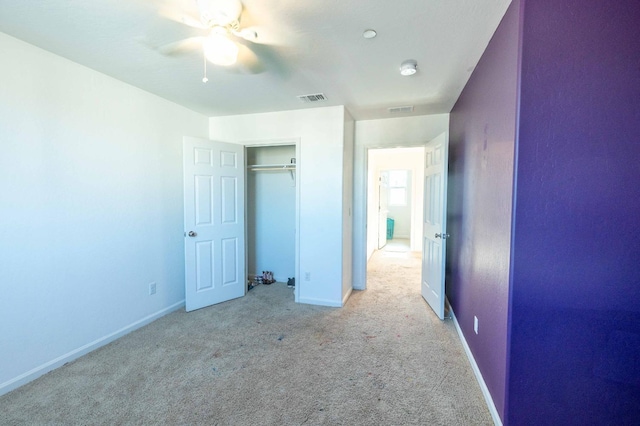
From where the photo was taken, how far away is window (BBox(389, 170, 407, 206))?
358 inches

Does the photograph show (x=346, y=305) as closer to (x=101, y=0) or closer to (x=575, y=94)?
(x=575, y=94)

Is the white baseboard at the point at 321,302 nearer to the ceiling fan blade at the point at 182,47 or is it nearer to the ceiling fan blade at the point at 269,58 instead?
the ceiling fan blade at the point at 269,58

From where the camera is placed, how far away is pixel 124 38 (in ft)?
6.21

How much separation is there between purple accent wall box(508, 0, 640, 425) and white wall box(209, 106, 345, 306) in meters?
2.04

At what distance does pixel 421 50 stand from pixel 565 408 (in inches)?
91.1

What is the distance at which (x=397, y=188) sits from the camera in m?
9.19

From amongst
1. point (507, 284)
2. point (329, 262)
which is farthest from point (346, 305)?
point (507, 284)

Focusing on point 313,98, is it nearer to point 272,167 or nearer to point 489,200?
point 272,167

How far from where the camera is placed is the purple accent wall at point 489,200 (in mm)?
1506

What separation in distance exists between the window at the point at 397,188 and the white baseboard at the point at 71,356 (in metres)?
7.60

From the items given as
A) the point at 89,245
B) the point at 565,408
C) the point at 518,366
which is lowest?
the point at 565,408

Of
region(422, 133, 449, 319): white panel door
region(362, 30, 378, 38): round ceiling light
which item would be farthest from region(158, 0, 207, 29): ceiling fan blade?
region(422, 133, 449, 319): white panel door

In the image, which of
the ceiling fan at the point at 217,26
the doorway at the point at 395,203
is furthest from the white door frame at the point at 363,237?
the ceiling fan at the point at 217,26

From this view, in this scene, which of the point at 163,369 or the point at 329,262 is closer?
the point at 163,369
